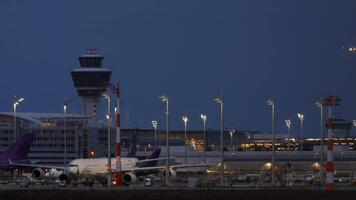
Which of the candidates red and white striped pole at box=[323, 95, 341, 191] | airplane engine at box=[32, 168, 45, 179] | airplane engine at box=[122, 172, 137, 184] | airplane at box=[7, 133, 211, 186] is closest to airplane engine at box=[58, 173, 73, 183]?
airplane at box=[7, 133, 211, 186]

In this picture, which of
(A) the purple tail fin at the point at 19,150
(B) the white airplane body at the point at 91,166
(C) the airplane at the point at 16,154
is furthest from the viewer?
(A) the purple tail fin at the point at 19,150

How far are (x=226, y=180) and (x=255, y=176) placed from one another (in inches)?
712

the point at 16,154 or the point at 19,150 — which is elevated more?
the point at 19,150

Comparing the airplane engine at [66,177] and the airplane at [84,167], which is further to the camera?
the airplane at [84,167]

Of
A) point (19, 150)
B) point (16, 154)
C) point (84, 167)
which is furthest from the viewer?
point (19, 150)

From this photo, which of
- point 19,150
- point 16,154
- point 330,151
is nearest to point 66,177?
point 16,154

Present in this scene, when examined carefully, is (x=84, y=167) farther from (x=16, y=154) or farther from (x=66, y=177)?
(x=16, y=154)

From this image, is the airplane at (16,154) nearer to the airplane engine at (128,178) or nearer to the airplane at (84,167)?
the airplane at (84,167)

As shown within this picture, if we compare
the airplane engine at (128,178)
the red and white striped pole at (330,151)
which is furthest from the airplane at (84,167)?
the red and white striped pole at (330,151)

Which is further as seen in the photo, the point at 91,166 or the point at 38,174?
the point at 38,174

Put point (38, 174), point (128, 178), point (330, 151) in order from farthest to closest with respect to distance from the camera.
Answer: point (38, 174)
point (128, 178)
point (330, 151)
